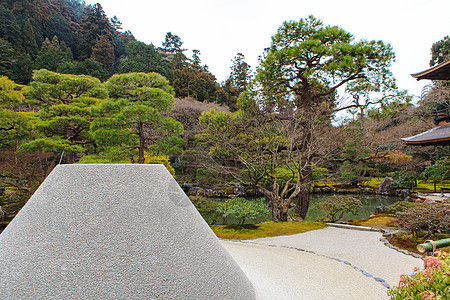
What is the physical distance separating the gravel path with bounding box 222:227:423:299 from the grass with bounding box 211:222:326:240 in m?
0.41

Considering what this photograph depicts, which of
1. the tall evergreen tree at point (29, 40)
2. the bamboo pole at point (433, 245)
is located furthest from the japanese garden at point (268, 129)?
the tall evergreen tree at point (29, 40)

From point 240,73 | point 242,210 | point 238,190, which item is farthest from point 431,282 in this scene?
point 240,73

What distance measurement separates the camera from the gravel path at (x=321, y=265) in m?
3.46

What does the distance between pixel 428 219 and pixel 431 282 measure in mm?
5609

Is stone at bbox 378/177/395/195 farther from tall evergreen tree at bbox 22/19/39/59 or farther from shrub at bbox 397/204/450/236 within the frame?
tall evergreen tree at bbox 22/19/39/59

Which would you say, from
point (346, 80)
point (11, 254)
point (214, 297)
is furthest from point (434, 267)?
point (346, 80)

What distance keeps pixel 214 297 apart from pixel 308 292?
1561mm

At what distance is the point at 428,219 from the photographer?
612cm

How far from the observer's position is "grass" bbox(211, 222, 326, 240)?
690cm

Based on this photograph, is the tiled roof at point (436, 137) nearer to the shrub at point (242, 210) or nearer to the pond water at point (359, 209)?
the pond water at point (359, 209)

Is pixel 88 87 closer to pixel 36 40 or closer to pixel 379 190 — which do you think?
pixel 379 190

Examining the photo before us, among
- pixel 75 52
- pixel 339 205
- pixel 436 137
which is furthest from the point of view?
pixel 75 52

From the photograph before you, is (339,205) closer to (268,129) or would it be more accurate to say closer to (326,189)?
(268,129)

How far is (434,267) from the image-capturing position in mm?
1838
